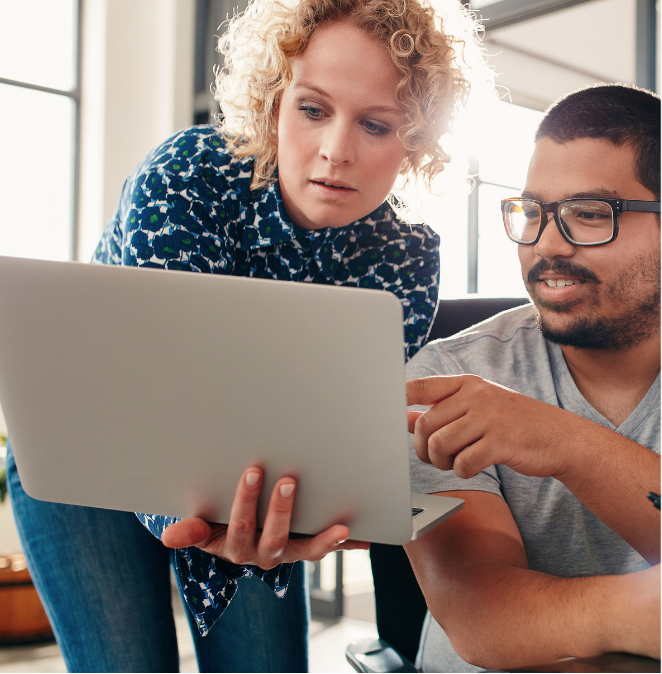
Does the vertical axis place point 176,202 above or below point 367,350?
above

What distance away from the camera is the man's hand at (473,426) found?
0.68m

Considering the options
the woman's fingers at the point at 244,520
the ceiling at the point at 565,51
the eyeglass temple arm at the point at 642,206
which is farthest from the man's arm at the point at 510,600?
the ceiling at the point at 565,51

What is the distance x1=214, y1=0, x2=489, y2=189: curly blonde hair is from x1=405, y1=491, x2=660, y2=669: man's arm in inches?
24.0

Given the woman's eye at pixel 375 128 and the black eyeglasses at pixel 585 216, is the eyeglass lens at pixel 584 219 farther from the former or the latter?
the woman's eye at pixel 375 128

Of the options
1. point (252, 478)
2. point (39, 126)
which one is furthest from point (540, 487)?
point (39, 126)

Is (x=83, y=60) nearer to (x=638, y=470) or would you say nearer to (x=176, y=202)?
(x=176, y=202)

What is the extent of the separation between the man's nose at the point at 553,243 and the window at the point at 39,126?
294 cm

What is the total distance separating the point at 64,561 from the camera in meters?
1.08

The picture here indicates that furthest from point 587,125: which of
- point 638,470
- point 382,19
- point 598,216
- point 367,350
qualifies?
point 367,350

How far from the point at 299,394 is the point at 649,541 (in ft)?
1.74

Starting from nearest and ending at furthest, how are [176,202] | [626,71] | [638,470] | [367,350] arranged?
[367,350], [638,470], [176,202], [626,71]

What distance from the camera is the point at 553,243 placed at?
41.8 inches

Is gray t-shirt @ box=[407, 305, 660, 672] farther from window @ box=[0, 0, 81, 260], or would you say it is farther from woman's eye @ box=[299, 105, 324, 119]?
window @ box=[0, 0, 81, 260]

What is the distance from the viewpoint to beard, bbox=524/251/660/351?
108 cm
